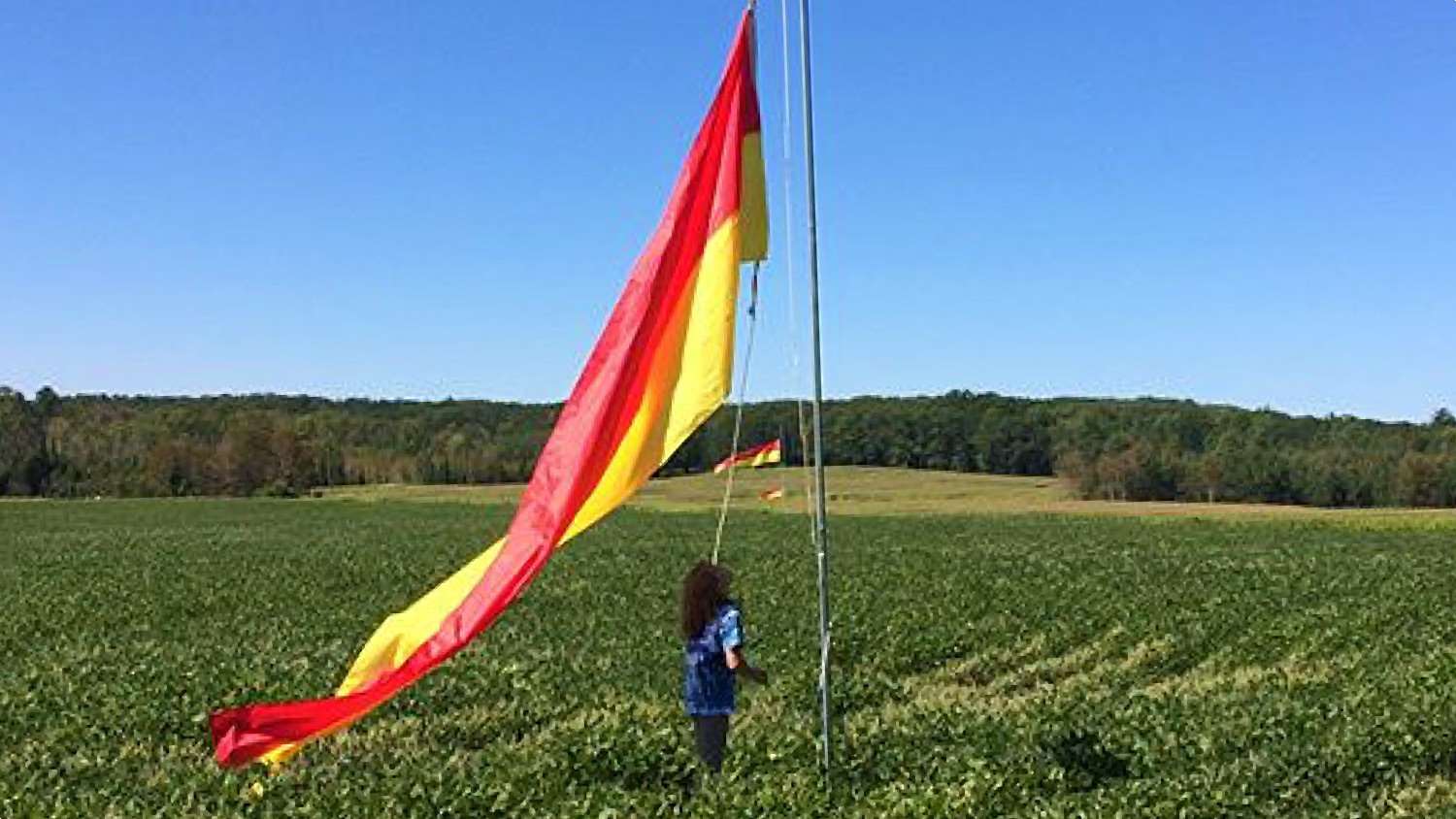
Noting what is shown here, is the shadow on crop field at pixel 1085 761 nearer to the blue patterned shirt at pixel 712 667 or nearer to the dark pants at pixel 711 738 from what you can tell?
the dark pants at pixel 711 738

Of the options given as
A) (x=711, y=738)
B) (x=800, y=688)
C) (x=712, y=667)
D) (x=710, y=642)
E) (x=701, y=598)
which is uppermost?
(x=701, y=598)

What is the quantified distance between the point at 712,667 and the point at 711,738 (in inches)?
23.6

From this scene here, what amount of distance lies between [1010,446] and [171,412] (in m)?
91.0

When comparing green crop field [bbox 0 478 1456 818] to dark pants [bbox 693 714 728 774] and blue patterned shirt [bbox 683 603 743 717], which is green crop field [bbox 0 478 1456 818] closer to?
dark pants [bbox 693 714 728 774]

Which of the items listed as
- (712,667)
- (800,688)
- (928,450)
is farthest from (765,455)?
(928,450)

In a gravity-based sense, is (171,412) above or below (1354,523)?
above

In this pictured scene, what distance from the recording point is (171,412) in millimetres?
158500

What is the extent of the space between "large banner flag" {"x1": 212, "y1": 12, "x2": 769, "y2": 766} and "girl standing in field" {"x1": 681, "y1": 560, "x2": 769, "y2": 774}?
166 centimetres

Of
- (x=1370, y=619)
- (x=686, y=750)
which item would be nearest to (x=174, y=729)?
(x=686, y=750)

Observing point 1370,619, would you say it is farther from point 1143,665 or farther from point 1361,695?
point 1361,695

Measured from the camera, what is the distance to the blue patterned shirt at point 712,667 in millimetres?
9016

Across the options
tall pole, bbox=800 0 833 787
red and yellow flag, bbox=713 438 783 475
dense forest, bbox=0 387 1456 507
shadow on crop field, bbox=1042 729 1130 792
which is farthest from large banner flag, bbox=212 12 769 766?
dense forest, bbox=0 387 1456 507

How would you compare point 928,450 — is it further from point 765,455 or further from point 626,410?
point 626,410

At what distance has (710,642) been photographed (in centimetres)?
910
